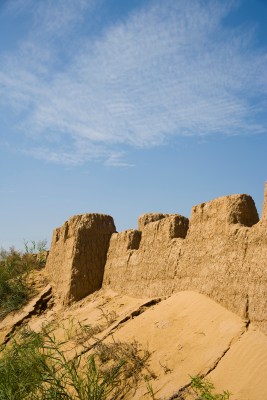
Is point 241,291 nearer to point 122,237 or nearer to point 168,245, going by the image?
point 168,245

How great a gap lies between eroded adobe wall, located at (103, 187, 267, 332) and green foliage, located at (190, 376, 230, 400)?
37.0 inches

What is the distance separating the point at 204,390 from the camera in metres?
5.03

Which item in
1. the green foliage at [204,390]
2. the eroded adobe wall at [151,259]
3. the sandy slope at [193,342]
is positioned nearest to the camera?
the green foliage at [204,390]

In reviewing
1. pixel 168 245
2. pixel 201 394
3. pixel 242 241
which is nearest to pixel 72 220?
pixel 168 245

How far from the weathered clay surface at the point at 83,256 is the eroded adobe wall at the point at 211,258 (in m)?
1.07

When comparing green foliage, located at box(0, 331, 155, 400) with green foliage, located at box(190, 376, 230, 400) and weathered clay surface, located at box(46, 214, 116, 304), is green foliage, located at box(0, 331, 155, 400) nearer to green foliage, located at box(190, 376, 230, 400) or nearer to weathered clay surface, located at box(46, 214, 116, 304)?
green foliage, located at box(190, 376, 230, 400)

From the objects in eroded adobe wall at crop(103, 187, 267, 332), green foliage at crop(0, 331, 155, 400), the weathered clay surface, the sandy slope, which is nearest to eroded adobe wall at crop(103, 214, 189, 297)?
eroded adobe wall at crop(103, 187, 267, 332)

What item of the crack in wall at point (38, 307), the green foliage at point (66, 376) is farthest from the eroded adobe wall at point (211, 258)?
the crack in wall at point (38, 307)

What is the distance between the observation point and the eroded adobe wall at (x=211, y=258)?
5.87m

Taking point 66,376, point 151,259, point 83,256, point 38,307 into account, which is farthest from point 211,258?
point 38,307

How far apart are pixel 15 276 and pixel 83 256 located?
3695 mm

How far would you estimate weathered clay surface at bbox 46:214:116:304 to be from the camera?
10.1m

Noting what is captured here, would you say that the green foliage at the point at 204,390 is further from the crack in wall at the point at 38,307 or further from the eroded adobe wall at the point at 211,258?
the crack in wall at the point at 38,307

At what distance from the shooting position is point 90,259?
10.2 meters
